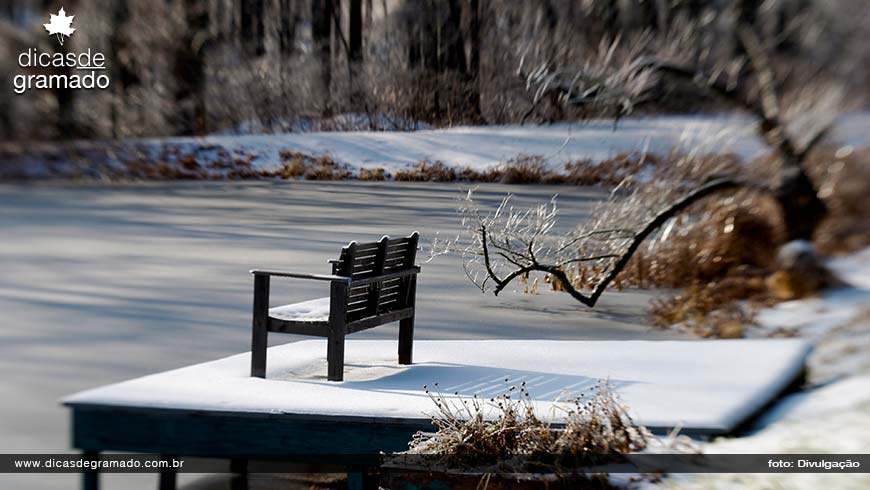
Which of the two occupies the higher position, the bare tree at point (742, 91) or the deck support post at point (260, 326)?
the bare tree at point (742, 91)

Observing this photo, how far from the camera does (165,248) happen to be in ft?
17.5

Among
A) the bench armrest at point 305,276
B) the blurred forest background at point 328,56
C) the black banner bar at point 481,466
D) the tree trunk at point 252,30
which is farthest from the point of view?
the tree trunk at point 252,30

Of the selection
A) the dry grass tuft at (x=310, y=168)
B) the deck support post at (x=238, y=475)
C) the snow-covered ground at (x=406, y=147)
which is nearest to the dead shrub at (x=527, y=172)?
the snow-covered ground at (x=406, y=147)

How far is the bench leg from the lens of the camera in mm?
5246

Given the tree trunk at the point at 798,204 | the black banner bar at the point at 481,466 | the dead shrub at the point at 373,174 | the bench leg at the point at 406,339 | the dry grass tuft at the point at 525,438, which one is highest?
the dead shrub at the point at 373,174

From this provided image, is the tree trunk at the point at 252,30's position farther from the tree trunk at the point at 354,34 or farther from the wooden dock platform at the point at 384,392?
the wooden dock platform at the point at 384,392

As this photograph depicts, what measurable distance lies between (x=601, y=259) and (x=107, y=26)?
2532 mm

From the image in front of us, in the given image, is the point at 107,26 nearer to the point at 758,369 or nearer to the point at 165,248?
the point at 165,248

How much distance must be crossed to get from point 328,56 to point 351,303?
1240mm

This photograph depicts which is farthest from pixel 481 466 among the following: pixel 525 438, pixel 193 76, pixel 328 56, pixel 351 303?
pixel 193 76

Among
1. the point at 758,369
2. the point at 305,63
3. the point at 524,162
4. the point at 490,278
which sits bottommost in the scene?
the point at 758,369

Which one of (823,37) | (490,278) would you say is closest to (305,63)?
(490,278)

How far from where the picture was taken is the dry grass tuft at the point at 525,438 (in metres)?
4.26

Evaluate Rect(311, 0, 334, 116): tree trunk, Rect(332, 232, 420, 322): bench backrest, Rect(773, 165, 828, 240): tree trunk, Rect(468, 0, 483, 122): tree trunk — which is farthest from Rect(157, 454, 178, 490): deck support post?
Rect(773, 165, 828, 240): tree trunk
